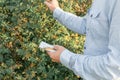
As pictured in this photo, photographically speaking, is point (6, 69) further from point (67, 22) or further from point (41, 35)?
point (67, 22)

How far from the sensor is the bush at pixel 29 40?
3.78 meters

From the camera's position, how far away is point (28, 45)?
3.87 meters

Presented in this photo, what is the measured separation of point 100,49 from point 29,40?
195cm

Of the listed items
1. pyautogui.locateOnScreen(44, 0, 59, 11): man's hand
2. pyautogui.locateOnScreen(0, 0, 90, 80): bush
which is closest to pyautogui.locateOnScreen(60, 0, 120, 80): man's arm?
pyautogui.locateOnScreen(44, 0, 59, 11): man's hand

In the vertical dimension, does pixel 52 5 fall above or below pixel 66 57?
above

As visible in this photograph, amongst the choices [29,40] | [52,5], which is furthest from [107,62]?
[29,40]

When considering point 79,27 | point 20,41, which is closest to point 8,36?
point 20,41

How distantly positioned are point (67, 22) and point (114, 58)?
3.48 feet

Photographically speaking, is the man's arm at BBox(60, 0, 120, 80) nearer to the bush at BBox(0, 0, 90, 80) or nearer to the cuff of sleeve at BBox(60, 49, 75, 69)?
the cuff of sleeve at BBox(60, 49, 75, 69)

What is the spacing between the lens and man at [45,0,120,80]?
2004mm

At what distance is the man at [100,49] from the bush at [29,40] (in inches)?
55.8

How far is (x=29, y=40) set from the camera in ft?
13.4

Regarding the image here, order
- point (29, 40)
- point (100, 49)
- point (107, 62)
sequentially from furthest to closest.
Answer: point (29, 40) < point (100, 49) < point (107, 62)

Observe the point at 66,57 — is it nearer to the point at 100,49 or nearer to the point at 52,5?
the point at 100,49
